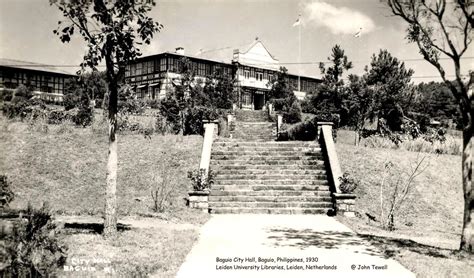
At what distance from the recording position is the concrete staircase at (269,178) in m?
13.4

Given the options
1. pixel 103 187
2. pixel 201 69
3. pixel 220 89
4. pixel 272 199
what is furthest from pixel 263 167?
pixel 201 69

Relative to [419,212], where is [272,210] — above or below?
above

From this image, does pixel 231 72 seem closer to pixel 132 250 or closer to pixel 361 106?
pixel 361 106

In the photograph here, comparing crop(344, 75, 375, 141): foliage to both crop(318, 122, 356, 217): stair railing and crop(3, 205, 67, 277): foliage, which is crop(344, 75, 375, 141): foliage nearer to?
crop(318, 122, 356, 217): stair railing

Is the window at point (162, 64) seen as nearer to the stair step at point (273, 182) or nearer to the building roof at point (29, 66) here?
the building roof at point (29, 66)

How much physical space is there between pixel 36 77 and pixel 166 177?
40.5 meters

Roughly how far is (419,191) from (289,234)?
8.42 metres

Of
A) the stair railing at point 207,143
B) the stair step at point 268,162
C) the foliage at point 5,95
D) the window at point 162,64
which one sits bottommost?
the stair step at point 268,162

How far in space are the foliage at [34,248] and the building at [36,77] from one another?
4301 cm

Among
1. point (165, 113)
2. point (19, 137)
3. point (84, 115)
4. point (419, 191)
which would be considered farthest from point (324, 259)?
point (165, 113)

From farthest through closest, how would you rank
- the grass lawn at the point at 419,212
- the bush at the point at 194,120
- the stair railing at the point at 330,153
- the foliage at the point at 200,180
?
the bush at the point at 194,120
the stair railing at the point at 330,153
the foliage at the point at 200,180
the grass lawn at the point at 419,212

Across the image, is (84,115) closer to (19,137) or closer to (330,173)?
(19,137)

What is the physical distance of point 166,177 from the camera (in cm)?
1606

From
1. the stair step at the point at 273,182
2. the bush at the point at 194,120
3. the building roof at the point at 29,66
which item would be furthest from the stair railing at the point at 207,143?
the building roof at the point at 29,66
